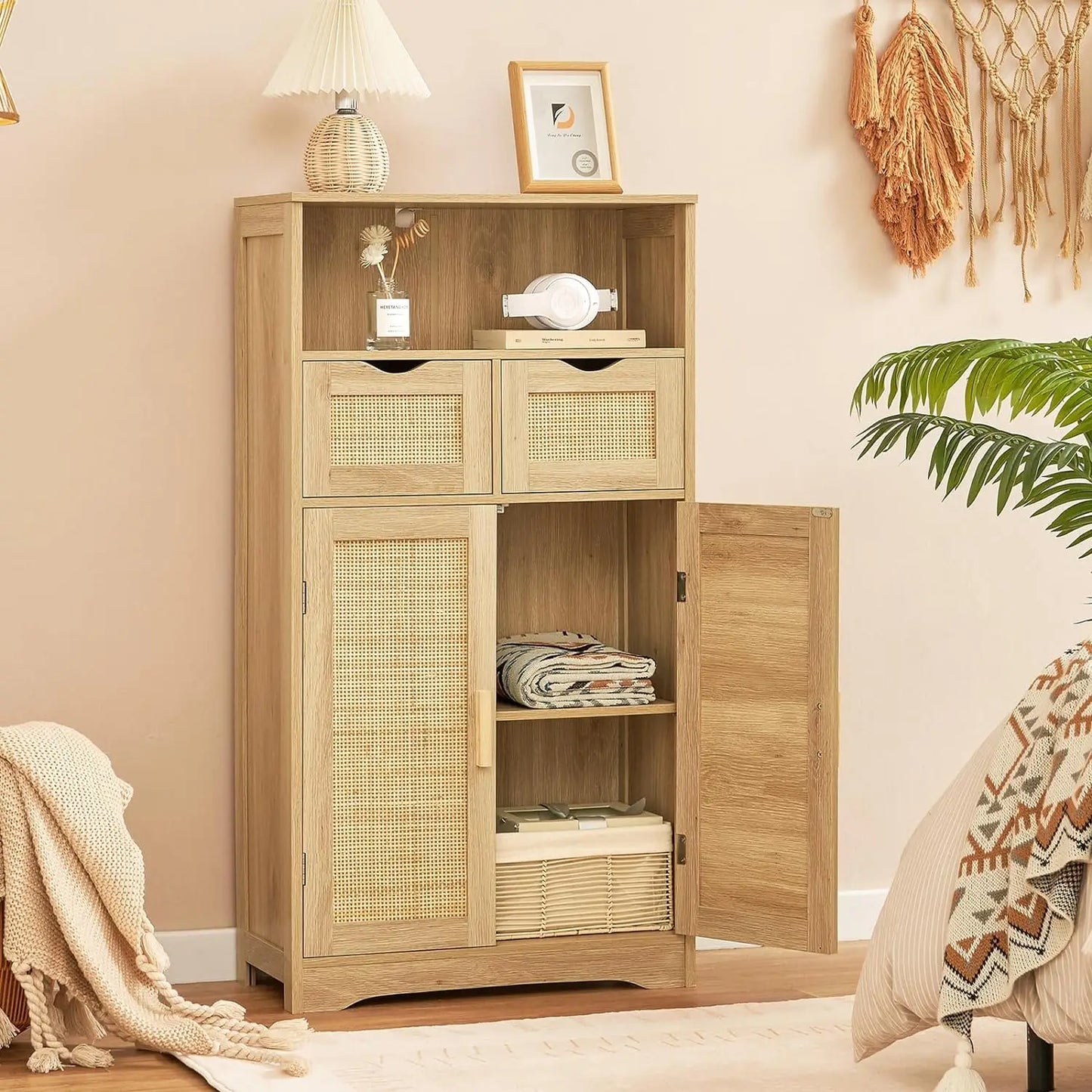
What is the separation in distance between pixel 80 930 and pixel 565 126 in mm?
1834

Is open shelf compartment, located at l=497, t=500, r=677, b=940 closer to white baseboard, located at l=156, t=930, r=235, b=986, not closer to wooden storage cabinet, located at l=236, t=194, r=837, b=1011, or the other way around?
wooden storage cabinet, located at l=236, t=194, r=837, b=1011

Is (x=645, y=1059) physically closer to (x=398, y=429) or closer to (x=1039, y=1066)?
(x=1039, y=1066)

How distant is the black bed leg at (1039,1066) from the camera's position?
2809mm

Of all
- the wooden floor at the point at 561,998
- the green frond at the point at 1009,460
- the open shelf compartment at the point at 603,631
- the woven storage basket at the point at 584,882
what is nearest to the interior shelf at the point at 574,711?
the open shelf compartment at the point at 603,631

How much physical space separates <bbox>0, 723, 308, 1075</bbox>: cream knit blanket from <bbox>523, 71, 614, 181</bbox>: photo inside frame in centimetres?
151

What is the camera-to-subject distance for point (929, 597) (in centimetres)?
408

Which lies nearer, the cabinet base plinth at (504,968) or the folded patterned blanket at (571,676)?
the cabinet base plinth at (504,968)

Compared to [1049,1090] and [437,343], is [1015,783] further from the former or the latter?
[437,343]

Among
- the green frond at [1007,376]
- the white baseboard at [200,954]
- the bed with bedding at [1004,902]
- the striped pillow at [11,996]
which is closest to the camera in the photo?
the bed with bedding at [1004,902]

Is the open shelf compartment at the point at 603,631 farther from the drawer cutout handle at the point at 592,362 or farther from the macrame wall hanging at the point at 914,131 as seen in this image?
the macrame wall hanging at the point at 914,131

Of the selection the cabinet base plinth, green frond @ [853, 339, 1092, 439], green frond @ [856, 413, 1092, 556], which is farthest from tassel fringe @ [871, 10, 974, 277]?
the cabinet base plinth

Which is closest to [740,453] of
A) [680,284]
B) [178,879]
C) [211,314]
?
[680,284]

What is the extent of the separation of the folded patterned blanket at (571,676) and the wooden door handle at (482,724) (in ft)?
0.37

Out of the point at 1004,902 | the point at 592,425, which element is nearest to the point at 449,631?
the point at 592,425
